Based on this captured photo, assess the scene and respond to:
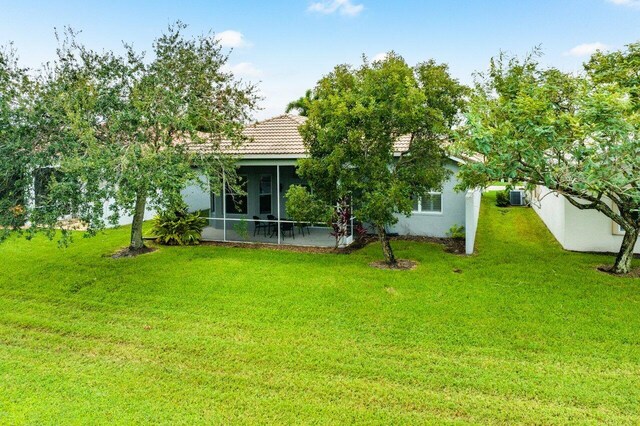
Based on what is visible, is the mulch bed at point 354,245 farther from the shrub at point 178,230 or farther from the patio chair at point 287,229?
the patio chair at point 287,229

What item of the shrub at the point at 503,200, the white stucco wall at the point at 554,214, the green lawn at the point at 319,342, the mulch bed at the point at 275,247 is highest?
the shrub at the point at 503,200

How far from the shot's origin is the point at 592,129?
7797mm

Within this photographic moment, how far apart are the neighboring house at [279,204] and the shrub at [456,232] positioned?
14 cm

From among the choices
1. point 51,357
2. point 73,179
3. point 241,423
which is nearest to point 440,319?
point 241,423

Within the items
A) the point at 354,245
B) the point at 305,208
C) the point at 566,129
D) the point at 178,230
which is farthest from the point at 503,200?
the point at 178,230

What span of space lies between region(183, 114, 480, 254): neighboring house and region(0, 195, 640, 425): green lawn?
297 centimetres

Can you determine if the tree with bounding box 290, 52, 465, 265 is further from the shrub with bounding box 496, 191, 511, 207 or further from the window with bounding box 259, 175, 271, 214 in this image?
the shrub with bounding box 496, 191, 511, 207

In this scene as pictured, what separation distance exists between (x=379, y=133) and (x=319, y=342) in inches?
225

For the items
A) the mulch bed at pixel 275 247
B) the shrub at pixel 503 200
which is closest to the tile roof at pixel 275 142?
the mulch bed at pixel 275 247

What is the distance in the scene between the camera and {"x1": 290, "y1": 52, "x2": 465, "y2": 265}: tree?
32.3 ft

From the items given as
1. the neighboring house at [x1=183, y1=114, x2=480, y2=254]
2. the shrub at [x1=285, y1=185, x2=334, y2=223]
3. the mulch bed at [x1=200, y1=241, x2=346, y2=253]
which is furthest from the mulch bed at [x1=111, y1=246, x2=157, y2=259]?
the shrub at [x1=285, y1=185, x2=334, y2=223]

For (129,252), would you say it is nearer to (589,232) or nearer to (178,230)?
(178,230)

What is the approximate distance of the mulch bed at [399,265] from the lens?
10.9 meters

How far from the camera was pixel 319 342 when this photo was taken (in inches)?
267
